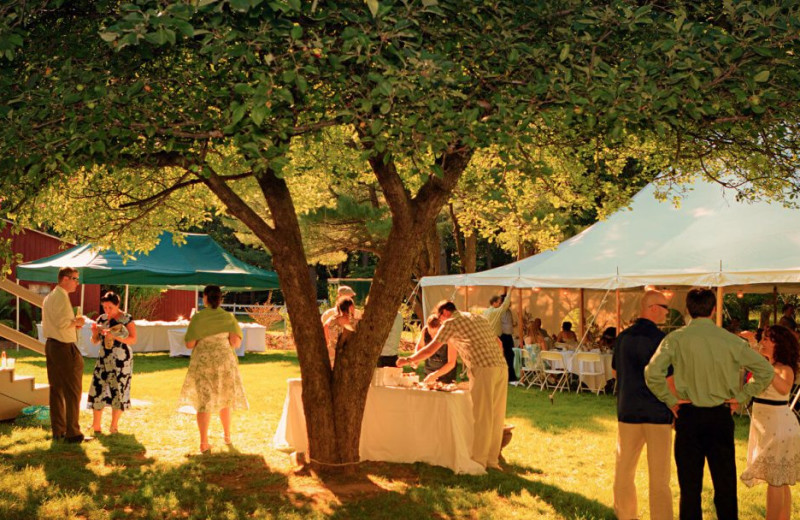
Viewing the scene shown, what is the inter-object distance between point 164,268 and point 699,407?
16.0 meters

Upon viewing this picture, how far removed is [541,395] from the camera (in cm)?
1420

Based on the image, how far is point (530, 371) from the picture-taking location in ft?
51.0

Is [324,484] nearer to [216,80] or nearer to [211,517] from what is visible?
[211,517]

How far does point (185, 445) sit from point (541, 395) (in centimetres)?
701

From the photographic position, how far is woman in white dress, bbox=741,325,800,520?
553cm

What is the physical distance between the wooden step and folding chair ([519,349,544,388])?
838 cm

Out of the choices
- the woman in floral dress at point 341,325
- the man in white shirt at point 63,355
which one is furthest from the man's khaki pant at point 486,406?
the man in white shirt at point 63,355

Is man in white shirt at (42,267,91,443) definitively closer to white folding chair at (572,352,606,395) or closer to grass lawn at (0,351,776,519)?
grass lawn at (0,351,776,519)

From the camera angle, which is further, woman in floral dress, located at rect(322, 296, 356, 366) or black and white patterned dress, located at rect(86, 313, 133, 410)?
black and white patterned dress, located at rect(86, 313, 133, 410)

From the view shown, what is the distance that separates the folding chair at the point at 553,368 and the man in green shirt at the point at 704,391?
28.3 feet

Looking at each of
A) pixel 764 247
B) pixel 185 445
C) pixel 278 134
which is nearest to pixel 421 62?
pixel 278 134

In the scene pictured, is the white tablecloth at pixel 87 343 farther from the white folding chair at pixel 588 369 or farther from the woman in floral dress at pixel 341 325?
the woman in floral dress at pixel 341 325

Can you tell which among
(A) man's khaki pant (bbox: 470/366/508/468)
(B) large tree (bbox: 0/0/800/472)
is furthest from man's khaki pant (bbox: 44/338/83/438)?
(A) man's khaki pant (bbox: 470/366/508/468)

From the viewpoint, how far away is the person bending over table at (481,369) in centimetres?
776
